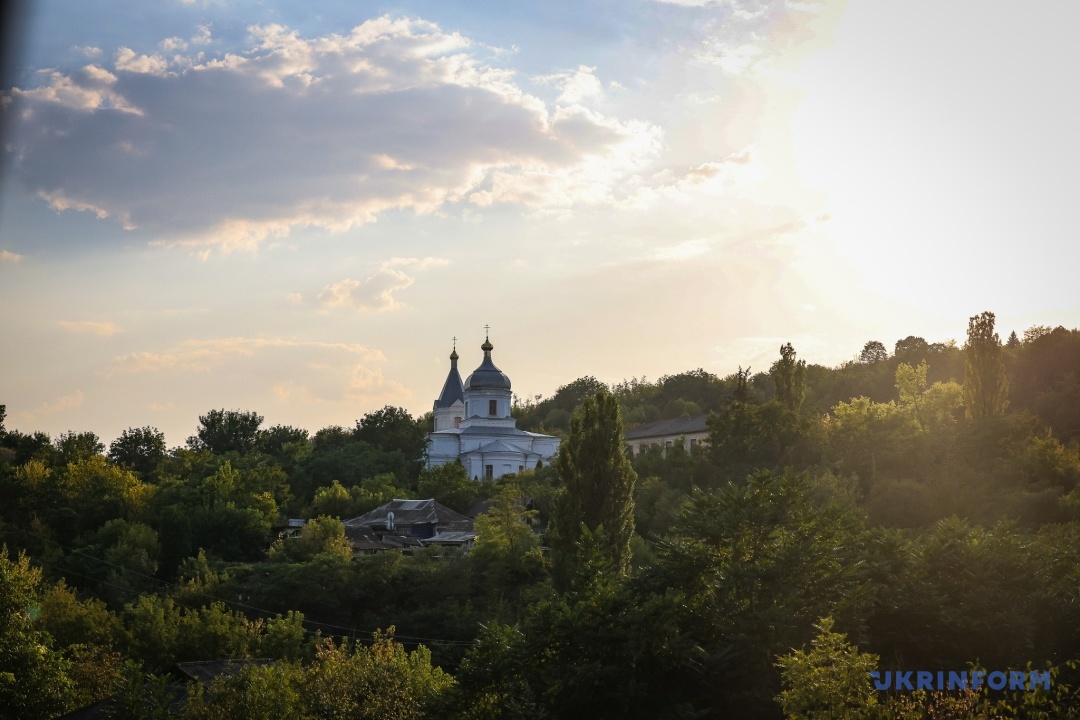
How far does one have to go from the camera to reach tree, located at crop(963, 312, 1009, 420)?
47.8 meters

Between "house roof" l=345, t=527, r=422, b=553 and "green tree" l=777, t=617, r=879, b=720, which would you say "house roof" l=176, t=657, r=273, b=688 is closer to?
"green tree" l=777, t=617, r=879, b=720

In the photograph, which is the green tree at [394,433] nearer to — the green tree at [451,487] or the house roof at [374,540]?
the green tree at [451,487]

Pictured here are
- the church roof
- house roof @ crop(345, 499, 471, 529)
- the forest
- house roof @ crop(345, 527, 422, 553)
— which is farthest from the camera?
the church roof

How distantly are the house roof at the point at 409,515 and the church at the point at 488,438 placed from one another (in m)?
12.1

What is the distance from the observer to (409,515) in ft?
173

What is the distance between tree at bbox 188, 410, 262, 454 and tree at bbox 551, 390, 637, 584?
42.4 metres

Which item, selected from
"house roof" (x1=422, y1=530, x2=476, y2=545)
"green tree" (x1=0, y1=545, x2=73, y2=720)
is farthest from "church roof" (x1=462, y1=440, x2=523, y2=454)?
"green tree" (x1=0, y1=545, x2=73, y2=720)

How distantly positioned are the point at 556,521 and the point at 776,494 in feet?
42.0

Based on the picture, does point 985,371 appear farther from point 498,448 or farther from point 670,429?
point 498,448

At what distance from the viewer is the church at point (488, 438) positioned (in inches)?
2643

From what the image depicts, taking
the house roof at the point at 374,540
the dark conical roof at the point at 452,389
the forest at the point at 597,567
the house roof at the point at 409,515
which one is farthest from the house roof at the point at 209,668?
the dark conical roof at the point at 452,389

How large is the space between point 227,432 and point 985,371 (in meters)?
46.3

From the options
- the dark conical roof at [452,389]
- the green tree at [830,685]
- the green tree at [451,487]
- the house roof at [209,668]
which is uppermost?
the dark conical roof at [452,389]

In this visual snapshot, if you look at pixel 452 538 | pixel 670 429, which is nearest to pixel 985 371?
pixel 452 538
